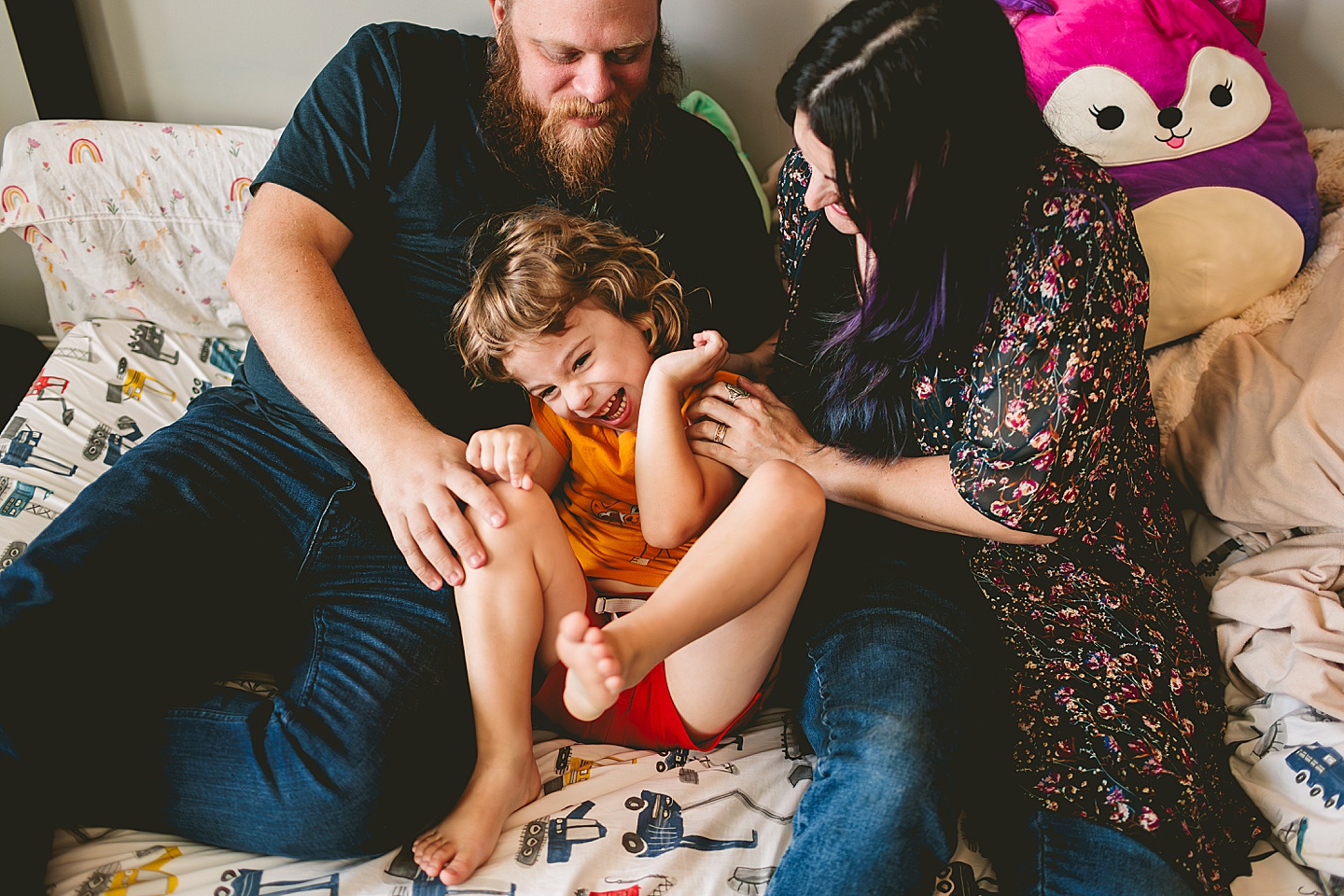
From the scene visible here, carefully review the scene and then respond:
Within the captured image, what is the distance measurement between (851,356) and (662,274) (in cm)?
33

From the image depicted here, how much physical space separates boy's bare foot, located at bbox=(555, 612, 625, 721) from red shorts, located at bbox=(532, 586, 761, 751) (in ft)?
0.85

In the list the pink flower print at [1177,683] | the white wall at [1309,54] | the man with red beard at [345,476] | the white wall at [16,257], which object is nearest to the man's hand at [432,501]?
the man with red beard at [345,476]

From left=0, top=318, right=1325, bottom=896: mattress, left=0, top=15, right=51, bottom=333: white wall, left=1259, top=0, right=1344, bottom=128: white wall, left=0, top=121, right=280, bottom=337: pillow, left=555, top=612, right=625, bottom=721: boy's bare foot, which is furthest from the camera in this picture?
left=0, top=15, right=51, bottom=333: white wall

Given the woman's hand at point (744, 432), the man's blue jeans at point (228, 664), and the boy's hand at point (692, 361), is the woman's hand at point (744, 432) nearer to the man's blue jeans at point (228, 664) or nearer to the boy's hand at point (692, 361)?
the boy's hand at point (692, 361)

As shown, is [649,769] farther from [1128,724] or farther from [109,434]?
[109,434]

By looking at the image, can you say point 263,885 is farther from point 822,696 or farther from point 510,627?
point 822,696

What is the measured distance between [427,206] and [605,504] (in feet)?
1.86

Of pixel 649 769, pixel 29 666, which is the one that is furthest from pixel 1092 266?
pixel 29 666

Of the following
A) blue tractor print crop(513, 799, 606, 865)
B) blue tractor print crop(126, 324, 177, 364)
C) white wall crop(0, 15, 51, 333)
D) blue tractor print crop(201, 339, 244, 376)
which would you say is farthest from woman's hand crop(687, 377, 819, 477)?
white wall crop(0, 15, 51, 333)

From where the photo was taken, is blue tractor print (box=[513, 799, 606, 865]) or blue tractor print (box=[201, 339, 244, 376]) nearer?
blue tractor print (box=[513, 799, 606, 865])

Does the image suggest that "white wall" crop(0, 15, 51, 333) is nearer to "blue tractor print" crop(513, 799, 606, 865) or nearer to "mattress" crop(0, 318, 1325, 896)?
"mattress" crop(0, 318, 1325, 896)

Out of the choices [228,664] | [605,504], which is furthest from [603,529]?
[228,664]

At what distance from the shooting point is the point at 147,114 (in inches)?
77.6

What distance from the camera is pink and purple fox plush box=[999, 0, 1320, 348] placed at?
4.73ft
